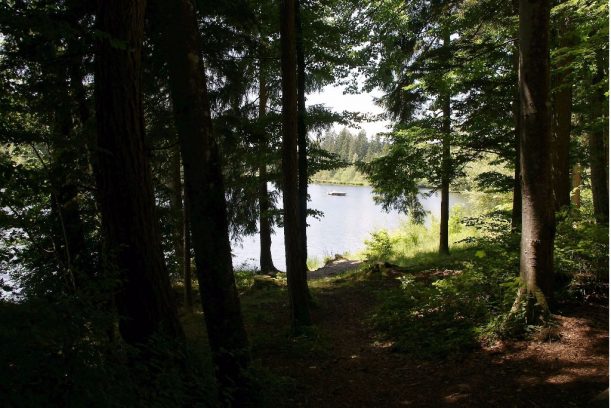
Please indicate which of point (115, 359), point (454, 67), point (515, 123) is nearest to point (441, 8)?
point (454, 67)

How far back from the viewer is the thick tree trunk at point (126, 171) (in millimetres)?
3764

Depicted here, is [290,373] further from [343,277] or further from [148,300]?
[343,277]

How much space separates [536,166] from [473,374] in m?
2.68

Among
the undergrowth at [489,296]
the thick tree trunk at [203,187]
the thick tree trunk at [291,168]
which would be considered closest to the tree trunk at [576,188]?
the undergrowth at [489,296]

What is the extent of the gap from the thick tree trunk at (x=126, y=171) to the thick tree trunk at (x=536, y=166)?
444 centimetres

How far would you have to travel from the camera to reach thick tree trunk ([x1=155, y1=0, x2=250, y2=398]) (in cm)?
399

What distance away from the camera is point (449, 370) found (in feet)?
16.4

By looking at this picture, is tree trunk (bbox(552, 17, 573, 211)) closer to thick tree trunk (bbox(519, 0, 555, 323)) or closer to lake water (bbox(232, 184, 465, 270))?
thick tree trunk (bbox(519, 0, 555, 323))

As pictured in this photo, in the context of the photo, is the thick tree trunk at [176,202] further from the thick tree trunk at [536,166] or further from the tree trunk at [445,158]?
the tree trunk at [445,158]

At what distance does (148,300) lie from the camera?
152 inches

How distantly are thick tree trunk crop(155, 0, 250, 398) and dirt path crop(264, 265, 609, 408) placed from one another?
133 cm

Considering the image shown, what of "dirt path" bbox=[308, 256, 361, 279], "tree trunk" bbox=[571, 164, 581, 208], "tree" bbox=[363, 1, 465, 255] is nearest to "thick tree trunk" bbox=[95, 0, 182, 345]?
"tree" bbox=[363, 1, 465, 255]

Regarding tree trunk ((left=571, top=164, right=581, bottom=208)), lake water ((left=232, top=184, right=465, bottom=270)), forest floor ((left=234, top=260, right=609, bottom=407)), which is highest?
tree trunk ((left=571, top=164, right=581, bottom=208))

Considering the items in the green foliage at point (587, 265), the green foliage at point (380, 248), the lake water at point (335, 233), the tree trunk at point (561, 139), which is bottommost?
the lake water at point (335, 233)
